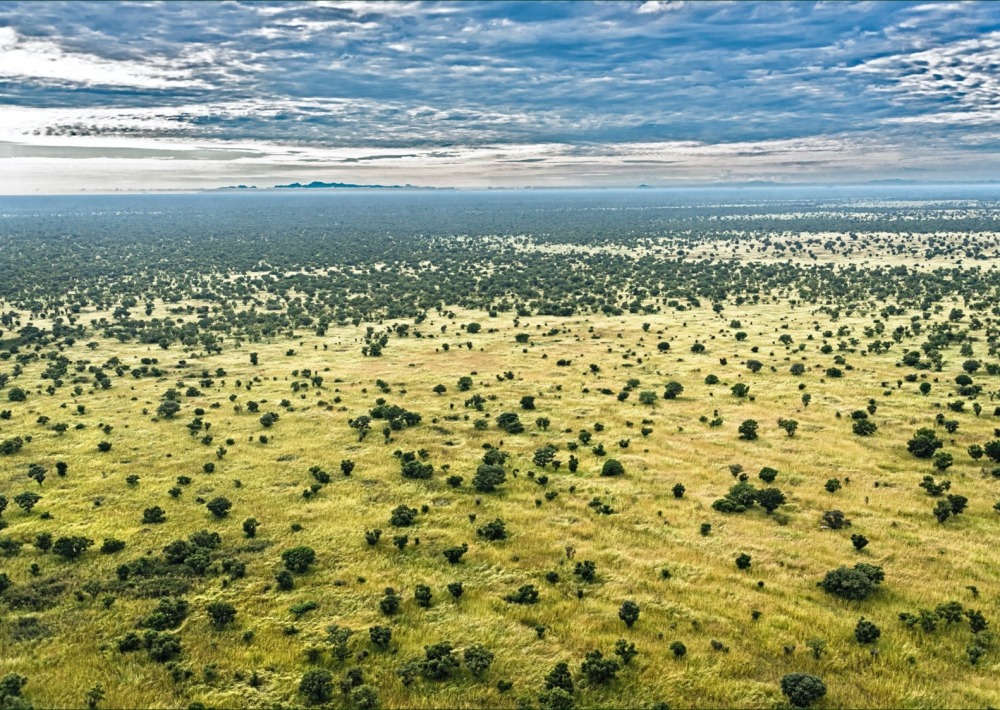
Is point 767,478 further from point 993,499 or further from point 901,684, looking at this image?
point 901,684

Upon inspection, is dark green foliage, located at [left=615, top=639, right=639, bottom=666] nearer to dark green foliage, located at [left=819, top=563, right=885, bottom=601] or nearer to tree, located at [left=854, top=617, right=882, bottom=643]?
tree, located at [left=854, top=617, right=882, bottom=643]

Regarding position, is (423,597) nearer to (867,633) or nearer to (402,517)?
(402,517)

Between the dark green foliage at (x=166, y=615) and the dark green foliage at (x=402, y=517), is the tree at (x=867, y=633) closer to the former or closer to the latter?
the dark green foliage at (x=402, y=517)

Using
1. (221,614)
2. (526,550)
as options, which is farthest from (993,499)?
(221,614)

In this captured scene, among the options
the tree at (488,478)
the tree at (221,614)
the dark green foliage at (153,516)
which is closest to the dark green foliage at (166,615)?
the tree at (221,614)

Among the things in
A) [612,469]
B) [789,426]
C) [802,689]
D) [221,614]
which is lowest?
[221,614]

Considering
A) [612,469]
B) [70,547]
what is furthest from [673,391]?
[70,547]
